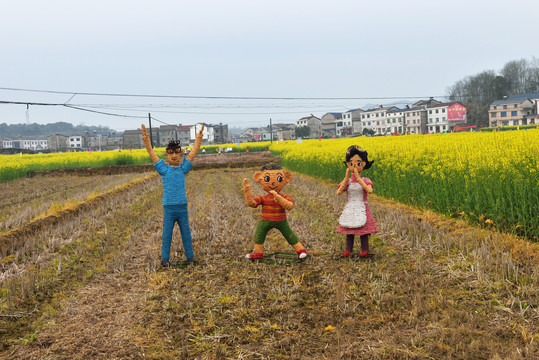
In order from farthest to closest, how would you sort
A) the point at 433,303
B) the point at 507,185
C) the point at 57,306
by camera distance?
the point at 507,185 < the point at 57,306 < the point at 433,303

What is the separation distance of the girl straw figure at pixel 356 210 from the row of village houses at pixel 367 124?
2544 inches

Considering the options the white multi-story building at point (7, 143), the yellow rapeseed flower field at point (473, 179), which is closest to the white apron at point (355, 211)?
the yellow rapeseed flower field at point (473, 179)

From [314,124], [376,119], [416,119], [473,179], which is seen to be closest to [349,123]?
[314,124]

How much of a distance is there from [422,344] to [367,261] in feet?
9.01

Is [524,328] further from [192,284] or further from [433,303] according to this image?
[192,284]

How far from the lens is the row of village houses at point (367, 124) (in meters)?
84.8

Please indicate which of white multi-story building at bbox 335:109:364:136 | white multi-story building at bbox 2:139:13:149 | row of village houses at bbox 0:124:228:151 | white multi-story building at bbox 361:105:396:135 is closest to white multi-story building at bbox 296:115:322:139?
white multi-story building at bbox 335:109:364:136

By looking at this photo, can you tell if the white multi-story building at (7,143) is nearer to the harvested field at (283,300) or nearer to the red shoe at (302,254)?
the harvested field at (283,300)

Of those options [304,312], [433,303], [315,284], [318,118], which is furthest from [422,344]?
[318,118]

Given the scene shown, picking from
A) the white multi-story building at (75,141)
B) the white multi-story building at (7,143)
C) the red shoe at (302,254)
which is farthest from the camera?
the white multi-story building at (7,143)

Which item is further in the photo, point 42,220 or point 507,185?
point 42,220

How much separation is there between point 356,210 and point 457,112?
315 feet

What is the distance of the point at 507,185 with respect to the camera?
748 cm

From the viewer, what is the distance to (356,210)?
720 centimetres
